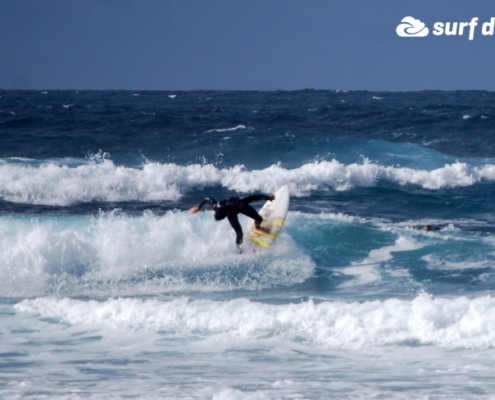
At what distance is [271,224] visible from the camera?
11.8 metres

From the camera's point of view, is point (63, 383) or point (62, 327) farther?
point (62, 327)

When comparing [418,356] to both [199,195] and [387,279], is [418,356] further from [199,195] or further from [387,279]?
[199,195]

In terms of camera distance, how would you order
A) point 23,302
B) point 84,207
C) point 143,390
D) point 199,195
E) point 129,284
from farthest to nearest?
point 199,195 < point 84,207 < point 129,284 < point 23,302 < point 143,390

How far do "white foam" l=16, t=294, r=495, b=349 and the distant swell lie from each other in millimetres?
9482

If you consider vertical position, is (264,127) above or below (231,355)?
above

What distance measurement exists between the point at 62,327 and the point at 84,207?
8.91 metres

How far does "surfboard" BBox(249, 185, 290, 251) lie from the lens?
11.5m

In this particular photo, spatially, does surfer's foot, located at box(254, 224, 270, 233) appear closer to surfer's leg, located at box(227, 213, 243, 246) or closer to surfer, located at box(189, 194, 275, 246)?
surfer, located at box(189, 194, 275, 246)

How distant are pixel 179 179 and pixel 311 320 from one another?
1186 centimetres

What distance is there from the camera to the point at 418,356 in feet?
22.6

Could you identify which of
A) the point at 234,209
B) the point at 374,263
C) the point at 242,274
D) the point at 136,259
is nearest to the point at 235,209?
the point at 234,209

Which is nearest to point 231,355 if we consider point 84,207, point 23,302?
point 23,302

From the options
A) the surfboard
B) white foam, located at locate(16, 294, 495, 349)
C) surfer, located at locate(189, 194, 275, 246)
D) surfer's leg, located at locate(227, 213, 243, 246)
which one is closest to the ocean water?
white foam, located at locate(16, 294, 495, 349)

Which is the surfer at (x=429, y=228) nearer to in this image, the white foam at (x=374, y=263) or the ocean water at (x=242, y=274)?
the ocean water at (x=242, y=274)
